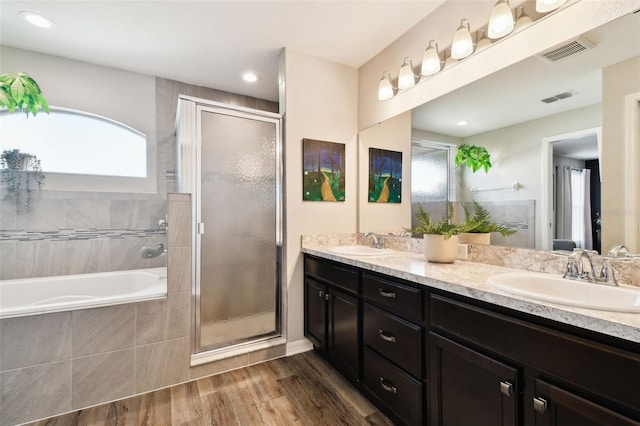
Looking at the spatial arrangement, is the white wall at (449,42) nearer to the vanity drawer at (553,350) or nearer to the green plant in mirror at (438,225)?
the green plant in mirror at (438,225)

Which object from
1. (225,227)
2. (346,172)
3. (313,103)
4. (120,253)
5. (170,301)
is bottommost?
(170,301)

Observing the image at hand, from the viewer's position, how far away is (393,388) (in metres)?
1.39

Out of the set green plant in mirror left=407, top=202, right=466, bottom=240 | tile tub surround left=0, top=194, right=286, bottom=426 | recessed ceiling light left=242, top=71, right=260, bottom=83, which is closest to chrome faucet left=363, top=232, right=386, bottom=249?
green plant in mirror left=407, top=202, right=466, bottom=240

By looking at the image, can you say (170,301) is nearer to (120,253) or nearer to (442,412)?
(120,253)

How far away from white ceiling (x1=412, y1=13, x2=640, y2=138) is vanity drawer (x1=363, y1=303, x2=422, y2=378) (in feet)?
4.12

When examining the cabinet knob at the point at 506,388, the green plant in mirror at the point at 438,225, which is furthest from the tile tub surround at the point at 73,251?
the cabinet knob at the point at 506,388

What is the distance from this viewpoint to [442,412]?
3.77 feet

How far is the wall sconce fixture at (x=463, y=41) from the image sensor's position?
158 cm

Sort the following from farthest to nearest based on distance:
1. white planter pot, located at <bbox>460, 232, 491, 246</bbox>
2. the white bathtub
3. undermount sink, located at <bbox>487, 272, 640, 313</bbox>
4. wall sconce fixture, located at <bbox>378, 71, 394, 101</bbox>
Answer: wall sconce fixture, located at <bbox>378, 71, 394, 101</bbox> → the white bathtub → white planter pot, located at <bbox>460, 232, 491, 246</bbox> → undermount sink, located at <bbox>487, 272, 640, 313</bbox>

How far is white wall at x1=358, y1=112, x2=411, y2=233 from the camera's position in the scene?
2199 millimetres

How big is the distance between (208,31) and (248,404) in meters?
2.67

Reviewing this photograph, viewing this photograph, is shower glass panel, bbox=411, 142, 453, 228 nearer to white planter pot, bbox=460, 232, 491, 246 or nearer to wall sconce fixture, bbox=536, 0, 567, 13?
white planter pot, bbox=460, 232, 491, 246

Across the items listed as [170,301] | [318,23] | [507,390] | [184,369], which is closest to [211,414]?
[184,369]

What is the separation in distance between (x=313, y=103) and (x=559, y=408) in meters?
2.37
